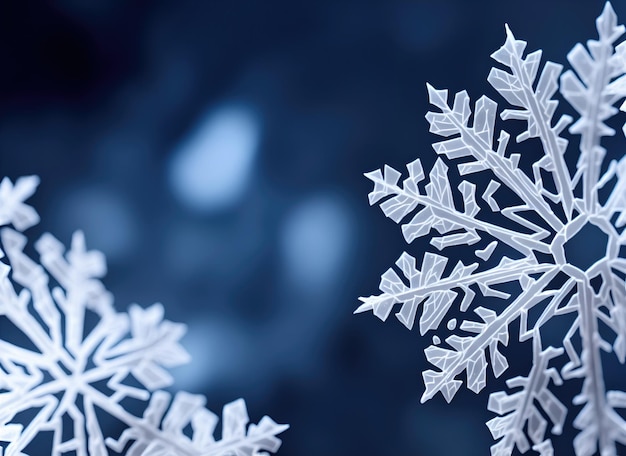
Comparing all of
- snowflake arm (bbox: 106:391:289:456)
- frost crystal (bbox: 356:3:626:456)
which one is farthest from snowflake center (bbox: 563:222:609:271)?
snowflake arm (bbox: 106:391:289:456)

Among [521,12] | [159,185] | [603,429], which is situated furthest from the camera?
[159,185]

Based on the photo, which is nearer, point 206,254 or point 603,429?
point 603,429

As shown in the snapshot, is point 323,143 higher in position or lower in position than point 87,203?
higher

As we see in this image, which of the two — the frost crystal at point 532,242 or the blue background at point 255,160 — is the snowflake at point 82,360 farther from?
the blue background at point 255,160

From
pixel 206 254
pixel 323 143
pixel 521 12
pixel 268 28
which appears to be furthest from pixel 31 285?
pixel 521 12

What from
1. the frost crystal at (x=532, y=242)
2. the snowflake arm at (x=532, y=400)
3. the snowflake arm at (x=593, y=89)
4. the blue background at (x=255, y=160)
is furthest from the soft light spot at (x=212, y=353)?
the snowflake arm at (x=593, y=89)

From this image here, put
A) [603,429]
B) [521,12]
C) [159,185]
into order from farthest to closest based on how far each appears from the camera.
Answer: [159,185]
[521,12]
[603,429]

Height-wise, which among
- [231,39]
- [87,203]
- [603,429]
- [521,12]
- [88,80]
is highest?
[521,12]

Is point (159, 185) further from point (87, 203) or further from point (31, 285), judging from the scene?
point (31, 285)
